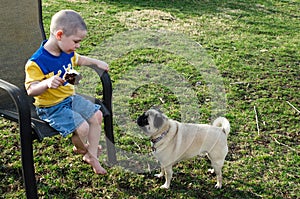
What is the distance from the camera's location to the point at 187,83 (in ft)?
16.2

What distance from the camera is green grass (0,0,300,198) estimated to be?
3.15m

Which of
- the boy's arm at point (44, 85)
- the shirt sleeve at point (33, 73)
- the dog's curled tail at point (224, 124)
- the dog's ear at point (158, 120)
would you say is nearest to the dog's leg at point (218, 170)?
the dog's curled tail at point (224, 124)

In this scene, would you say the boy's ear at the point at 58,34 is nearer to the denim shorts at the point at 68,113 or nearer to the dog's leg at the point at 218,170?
the denim shorts at the point at 68,113

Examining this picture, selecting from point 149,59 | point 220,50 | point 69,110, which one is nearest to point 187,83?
point 149,59

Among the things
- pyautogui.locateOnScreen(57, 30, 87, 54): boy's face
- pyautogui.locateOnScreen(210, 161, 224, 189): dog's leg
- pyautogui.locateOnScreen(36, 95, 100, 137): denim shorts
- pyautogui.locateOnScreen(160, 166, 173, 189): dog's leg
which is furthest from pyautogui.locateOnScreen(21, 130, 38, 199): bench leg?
pyautogui.locateOnScreen(210, 161, 224, 189): dog's leg

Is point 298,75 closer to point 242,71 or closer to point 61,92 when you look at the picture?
point 242,71

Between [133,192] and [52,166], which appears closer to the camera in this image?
[133,192]

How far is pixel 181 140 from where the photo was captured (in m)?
2.95

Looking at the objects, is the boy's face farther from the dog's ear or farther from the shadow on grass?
the shadow on grass

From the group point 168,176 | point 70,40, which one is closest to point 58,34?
point 70,40

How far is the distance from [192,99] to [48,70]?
2.11 meters

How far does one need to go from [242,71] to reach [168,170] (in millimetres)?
2704

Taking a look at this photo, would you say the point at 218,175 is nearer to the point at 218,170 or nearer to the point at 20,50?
the point at 218,170

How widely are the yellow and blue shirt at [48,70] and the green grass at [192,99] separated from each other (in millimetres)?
685
